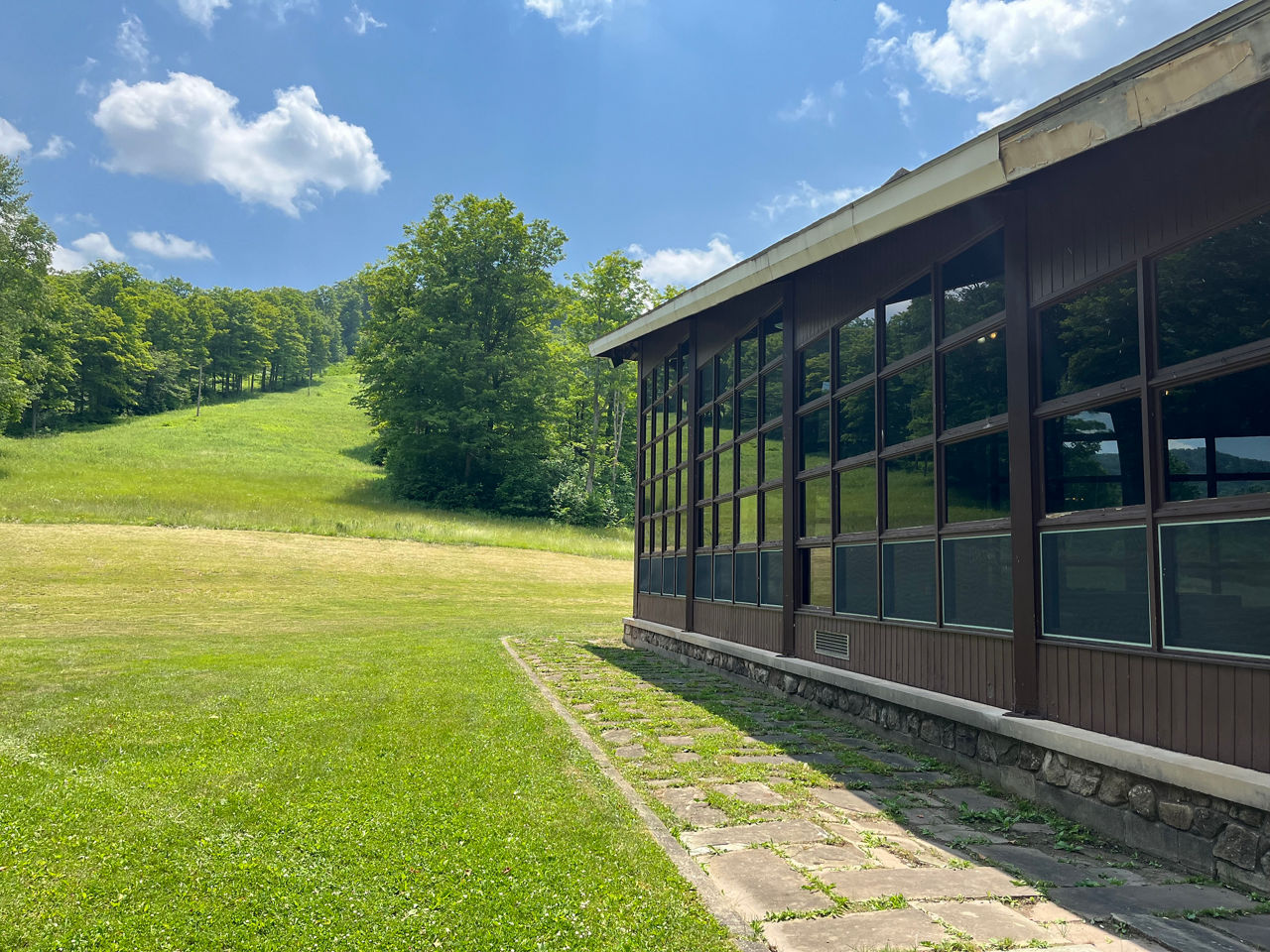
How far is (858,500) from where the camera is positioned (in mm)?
8398

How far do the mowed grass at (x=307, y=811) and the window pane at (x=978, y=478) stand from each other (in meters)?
3.46

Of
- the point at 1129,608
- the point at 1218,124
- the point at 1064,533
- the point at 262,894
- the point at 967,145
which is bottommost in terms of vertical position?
the point at 262,894

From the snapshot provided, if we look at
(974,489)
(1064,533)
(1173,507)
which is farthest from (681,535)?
(1173,507)

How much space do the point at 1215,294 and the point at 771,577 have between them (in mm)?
6412

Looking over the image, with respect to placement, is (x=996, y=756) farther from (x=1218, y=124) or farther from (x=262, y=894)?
(x=262, y=894)

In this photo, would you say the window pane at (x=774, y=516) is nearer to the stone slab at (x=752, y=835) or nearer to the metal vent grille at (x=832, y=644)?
the metal vent grille at (x=832, y=644)

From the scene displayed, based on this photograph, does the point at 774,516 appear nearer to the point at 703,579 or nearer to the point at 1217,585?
the point at 703,579

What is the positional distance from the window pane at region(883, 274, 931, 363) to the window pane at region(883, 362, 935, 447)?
0.70ft

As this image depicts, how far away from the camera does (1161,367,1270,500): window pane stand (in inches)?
171

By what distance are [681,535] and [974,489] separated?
7.76 m

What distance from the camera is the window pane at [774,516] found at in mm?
10126

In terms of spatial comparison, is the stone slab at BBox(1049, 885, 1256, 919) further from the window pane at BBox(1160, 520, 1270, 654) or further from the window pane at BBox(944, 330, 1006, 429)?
the window pane at BBox(944, 330, 1006, 429)

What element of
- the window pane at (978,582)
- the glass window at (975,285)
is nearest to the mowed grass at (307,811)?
the window pane at (978,582)

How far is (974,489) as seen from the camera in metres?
6.59
